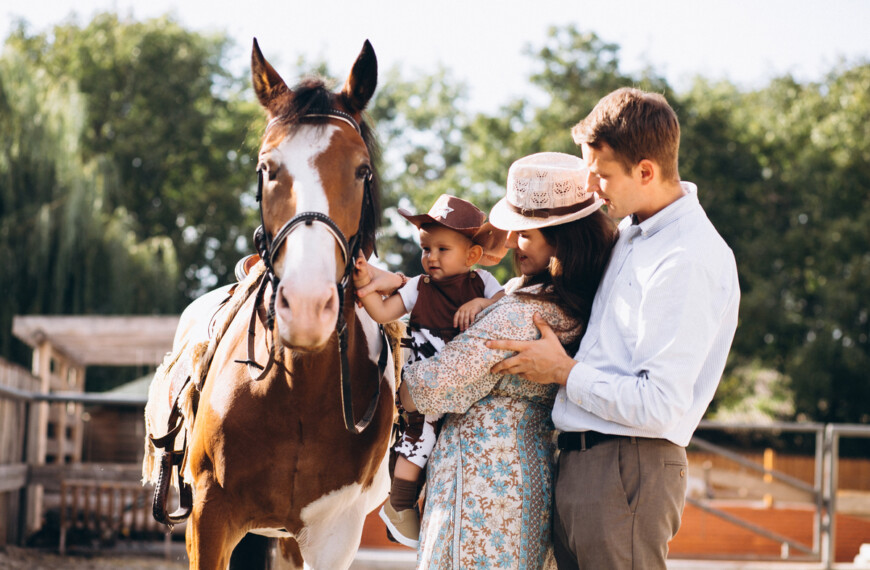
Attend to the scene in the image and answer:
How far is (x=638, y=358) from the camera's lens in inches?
84.1

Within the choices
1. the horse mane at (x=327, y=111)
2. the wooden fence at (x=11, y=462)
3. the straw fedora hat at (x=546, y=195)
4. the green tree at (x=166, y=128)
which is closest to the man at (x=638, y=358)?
the straw fedora hat at (x=546, y=195)

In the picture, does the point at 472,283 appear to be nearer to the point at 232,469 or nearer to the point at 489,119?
the point at 232,469

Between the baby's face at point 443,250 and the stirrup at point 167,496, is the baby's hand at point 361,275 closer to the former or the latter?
the baby's face at point 443,250

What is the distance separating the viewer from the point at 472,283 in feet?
9.08

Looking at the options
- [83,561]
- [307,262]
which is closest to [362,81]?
[307,262]

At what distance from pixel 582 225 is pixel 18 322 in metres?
8.68

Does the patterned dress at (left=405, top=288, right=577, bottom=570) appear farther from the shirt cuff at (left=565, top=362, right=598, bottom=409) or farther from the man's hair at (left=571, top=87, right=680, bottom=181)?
the man's hair at (left=571, top=87, right=680, bottom=181)

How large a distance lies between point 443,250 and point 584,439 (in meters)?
0.85

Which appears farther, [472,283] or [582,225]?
[472,283]

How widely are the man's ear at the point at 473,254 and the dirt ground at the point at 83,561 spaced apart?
5.50 meters

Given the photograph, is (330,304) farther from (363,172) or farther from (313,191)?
(363,172)

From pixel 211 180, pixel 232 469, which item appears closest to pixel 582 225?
pixel 232 469

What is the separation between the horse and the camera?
7.87 ft

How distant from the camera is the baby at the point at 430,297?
2680 mm
